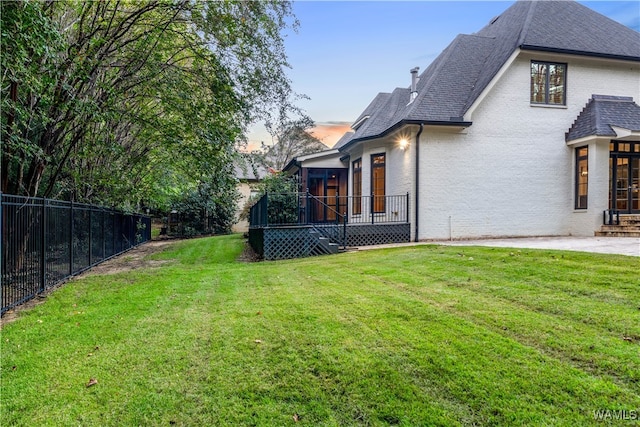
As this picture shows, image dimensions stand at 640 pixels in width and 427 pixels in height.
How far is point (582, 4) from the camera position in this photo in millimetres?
14227

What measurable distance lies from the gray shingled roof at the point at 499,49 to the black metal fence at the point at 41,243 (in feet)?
29.9

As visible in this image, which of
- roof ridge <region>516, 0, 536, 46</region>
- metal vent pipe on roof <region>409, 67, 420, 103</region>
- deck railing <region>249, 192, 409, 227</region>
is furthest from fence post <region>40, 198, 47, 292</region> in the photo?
roof ridge <region>516, 0, 536, 46</region>

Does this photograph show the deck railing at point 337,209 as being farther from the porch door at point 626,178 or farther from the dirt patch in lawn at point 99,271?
the porch door at point 626,178

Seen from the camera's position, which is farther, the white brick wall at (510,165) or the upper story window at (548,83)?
the upper story window at (548,83)

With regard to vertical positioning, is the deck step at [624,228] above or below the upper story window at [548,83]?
below

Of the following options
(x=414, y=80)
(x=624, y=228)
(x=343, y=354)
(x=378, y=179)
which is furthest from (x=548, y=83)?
(x=343, y=354)

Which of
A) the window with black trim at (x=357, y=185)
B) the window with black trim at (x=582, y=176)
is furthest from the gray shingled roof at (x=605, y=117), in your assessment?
the window with black trim at (x=357, y=185)

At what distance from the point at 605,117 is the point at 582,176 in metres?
1.95

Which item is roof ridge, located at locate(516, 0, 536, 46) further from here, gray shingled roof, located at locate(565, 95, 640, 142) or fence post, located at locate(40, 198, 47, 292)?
fence post, located at locate(40, 198, 47, 292)

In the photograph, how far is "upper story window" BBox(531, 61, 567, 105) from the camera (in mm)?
11836

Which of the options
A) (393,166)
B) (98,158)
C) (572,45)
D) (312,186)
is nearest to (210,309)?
(98,158)

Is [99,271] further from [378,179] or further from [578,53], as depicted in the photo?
[578,53]

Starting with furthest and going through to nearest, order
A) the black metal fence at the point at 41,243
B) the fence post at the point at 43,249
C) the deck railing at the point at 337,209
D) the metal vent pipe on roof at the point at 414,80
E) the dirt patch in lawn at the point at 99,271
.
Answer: the metal vent pipe on roof at the point at 414,80 < the deck railing at the point at 337,209 < the fence post at the point at 43,249 < the black metal fence at the point at 41,243 < the dirt patch in lawn at the point at 99,271

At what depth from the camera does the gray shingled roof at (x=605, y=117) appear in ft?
35.8
